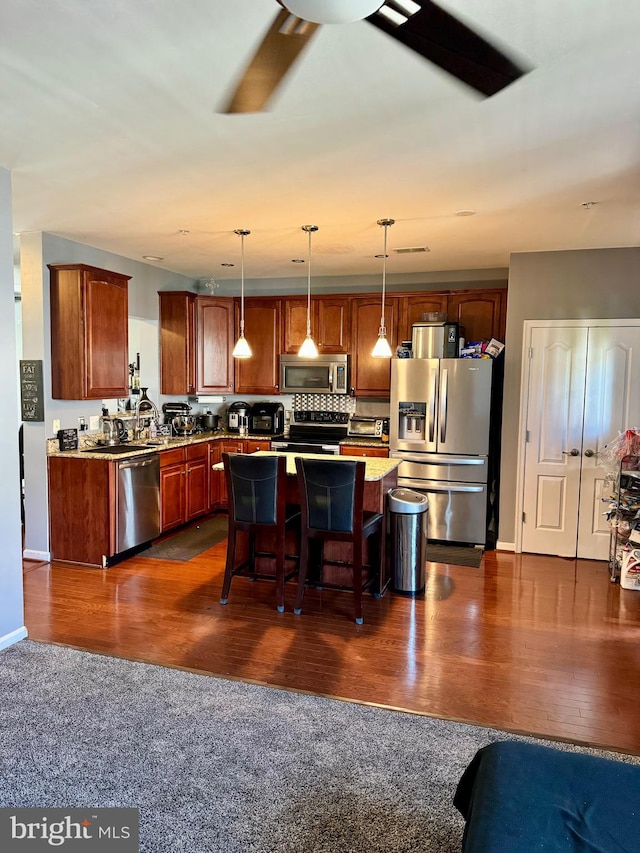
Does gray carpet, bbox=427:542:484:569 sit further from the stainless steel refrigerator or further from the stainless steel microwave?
the stainless steel microwave

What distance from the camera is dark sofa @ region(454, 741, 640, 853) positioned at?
1.25 m

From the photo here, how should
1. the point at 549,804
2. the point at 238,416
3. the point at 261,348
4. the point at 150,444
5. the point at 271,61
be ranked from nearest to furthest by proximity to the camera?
the point at 549,804 → the point at 271,61 → the point at 150,444 → the point at 261,348 → the point at 238,416

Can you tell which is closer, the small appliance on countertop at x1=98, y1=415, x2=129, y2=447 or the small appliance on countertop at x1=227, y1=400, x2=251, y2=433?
the small appliance on countertop at x1=98, y1=415, x2=129, y2=447

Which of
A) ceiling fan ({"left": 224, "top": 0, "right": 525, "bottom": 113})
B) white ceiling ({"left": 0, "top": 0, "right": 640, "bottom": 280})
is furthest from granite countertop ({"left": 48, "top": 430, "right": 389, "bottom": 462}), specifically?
ceiling fan ({"left": 224, "top": 0, "right": 525, "bottom": 113})

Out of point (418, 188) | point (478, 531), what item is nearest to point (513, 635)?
point (478, 531)

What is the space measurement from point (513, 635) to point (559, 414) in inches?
88.2

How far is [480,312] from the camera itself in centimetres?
566

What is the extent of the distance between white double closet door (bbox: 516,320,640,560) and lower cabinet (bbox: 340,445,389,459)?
4.19 ft

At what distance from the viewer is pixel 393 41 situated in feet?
6.14

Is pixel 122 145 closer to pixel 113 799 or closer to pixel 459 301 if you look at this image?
pixel 113 799

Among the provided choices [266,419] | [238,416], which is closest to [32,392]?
[238,416]

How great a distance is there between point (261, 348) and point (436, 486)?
8.27 ft

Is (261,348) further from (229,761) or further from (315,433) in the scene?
(229,761)

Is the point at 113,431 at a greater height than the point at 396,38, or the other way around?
the point at 396,38
